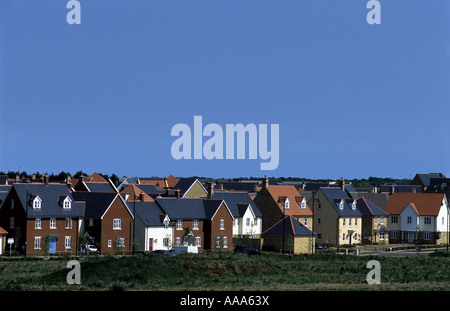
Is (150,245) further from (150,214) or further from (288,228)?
(288,228)

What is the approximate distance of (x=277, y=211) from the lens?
10200 cm

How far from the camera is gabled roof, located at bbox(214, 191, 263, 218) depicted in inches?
3949

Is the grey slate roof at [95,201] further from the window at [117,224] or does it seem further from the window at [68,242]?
the window at [68,242]

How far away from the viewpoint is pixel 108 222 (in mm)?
83688

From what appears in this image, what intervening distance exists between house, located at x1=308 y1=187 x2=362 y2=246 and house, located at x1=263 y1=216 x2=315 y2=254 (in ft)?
45.1

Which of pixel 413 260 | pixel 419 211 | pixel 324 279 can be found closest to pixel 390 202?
pixel 419 211

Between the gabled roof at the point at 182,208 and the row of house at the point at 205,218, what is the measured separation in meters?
0.12

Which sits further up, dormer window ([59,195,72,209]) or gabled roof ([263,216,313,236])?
dormer window ([59,195,72,209])

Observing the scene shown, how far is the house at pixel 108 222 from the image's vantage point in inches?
3275

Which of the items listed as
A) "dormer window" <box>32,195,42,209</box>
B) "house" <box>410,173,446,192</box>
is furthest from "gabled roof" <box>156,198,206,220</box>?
"house" <box>410,173,446,192</box>

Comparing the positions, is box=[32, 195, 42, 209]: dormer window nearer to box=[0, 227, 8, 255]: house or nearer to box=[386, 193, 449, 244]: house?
box=[0, 227, 8, 255]: house

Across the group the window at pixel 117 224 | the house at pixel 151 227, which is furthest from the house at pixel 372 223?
the window at pixel 117 224

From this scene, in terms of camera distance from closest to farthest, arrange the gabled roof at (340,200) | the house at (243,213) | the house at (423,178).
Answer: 1. the house at (243,213)
2. the gabled roof at (340,200)
3. the house at (423,178)
